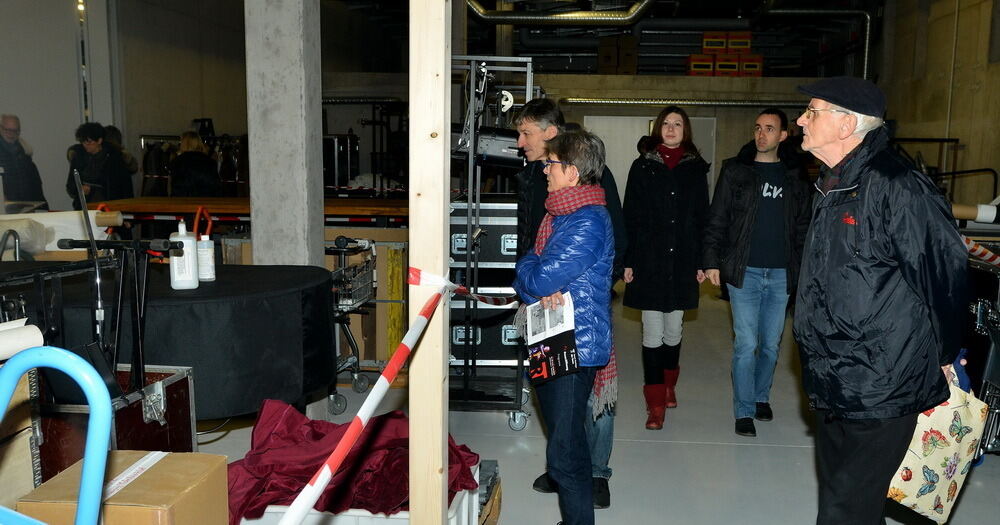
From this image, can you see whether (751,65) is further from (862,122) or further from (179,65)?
(862,122)

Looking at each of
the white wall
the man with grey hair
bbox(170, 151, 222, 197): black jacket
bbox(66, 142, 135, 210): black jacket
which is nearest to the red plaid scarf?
bbox(170, 151, 222, 197): black jacket

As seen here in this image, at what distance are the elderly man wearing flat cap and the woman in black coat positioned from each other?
178 cm

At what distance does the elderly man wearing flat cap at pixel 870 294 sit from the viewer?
6.60ft

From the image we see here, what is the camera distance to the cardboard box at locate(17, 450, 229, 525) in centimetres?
134

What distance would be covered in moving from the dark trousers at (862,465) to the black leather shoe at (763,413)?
2.12 meters

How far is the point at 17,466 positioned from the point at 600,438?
206 cm

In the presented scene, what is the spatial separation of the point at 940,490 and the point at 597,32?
46.0 feet

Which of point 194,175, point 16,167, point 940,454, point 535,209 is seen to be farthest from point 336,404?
point 16,167

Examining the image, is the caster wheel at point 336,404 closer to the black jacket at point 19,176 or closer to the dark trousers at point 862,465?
the dark trousers at point 862,465

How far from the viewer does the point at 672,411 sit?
453 centimetres

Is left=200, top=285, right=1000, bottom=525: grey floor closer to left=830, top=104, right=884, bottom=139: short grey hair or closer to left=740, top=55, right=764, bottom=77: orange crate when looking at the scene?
left=830, top=104, right=884, bottom=139: short grey hair

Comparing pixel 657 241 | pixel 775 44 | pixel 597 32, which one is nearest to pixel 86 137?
pixel 657 241

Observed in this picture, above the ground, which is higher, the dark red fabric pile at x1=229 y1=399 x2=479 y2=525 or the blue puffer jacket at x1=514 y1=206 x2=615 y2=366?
the blue puffer jacket at x1=514 y1=206 x2=615 y2=366

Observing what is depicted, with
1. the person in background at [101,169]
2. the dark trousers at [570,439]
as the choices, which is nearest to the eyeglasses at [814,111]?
the dark trousers at [570,439]
